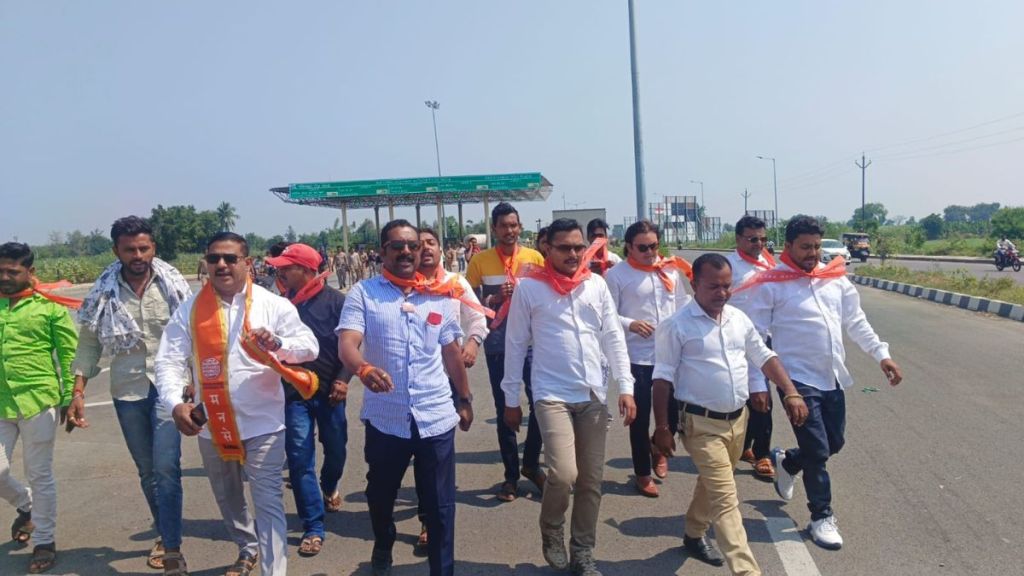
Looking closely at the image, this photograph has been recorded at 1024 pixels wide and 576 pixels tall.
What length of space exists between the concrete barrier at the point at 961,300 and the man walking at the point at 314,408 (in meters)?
13.3

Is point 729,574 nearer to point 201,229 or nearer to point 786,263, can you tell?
point 786,263

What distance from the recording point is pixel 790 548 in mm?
3879

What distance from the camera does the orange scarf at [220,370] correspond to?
3.25 metres

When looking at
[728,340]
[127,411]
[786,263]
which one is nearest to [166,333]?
[127,411]

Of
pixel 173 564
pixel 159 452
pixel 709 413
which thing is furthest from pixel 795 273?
pixel 173 564

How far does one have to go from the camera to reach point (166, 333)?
3361 millimetres

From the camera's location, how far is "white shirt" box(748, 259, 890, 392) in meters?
4.10

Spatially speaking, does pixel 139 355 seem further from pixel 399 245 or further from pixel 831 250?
pixel 831 250

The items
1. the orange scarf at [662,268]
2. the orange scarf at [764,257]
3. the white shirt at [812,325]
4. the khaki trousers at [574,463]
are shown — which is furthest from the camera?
the orange scarf at [764,257]

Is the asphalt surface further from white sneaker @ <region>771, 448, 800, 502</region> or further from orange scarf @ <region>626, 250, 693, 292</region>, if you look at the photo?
orange scarf @ <region>626, 250, 693, 292</region>

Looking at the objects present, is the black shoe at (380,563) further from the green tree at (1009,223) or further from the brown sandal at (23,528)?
the green tree at (1009,223)

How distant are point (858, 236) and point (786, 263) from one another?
40.6 meters

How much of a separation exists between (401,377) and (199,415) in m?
0.93

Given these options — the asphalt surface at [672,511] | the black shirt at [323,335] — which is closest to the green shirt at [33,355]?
the asphalt surface at [672,511]
